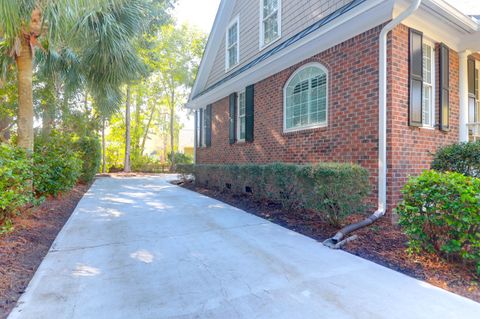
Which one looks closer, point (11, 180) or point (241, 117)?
point (11, 180)

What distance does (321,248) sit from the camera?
12.8ft

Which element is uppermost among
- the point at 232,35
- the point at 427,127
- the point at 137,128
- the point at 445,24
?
the point at 232,35

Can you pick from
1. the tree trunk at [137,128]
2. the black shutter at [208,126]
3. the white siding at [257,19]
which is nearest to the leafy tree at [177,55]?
the tree trunk at [137,128]

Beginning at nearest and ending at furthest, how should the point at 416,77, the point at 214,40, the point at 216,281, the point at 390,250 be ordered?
the point at 216,281
the point at 390,250
the point at 416,77
the point at 214,40


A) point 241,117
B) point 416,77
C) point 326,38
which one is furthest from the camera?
point 241,117

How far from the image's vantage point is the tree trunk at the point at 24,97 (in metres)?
5.59

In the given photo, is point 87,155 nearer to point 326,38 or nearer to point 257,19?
point 257,19

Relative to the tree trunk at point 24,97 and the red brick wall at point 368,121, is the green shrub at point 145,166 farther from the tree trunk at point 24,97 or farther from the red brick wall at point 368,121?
the red brick wall at point 368,121

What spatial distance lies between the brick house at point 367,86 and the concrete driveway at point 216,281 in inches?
A: 82.4

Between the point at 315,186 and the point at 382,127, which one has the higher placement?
the point at 382,127

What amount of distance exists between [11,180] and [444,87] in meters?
7.76

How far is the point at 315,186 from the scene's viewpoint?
4.57m

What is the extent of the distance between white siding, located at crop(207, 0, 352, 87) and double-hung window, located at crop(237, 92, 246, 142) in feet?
4.35

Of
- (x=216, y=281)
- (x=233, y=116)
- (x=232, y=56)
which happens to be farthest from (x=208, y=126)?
(x=216, y=281)
